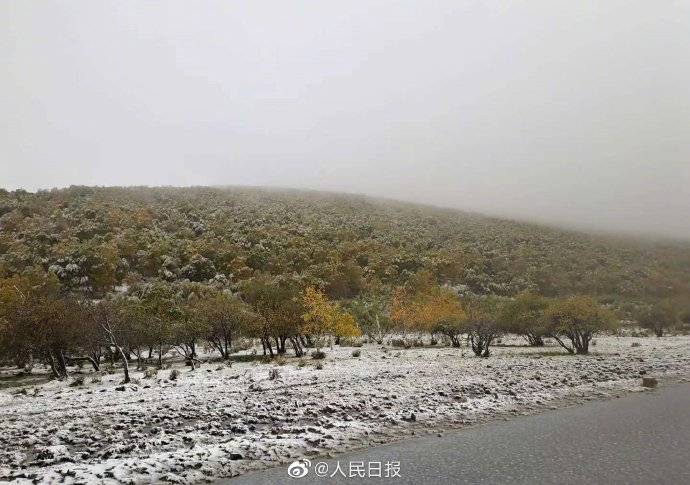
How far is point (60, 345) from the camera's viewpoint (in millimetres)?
34500

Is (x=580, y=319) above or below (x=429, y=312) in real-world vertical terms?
above

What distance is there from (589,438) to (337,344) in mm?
45416

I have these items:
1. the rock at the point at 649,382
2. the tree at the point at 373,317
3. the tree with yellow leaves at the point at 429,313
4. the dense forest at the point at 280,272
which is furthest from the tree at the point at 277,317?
the rock at the point at 649,382

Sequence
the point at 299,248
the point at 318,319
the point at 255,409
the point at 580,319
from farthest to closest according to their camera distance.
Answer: the point at 299,248, the point at 318,319, the point at 580,319, the point at 255,409

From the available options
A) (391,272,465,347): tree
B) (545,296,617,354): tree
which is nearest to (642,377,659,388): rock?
(545,296,617,354): tree

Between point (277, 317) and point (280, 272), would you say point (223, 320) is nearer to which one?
point (277, 317)

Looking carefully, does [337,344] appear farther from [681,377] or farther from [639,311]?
A: [639,311]

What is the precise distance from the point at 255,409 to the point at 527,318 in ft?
130

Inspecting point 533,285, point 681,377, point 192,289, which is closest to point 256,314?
point 192,289

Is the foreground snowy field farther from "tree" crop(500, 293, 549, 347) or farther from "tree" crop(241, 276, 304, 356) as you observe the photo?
"tree" crop(500, 293, 549, 347)

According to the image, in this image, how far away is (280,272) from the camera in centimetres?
8519

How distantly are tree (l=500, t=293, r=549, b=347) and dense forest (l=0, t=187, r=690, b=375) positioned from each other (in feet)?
1.00

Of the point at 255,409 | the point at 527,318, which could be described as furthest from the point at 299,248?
the point at 255,409

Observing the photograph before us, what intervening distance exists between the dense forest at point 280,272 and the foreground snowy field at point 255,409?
283 inches
